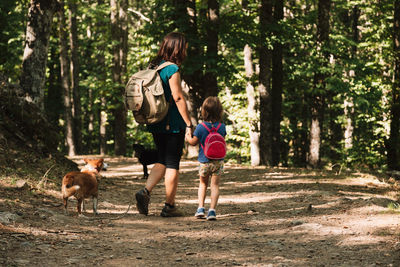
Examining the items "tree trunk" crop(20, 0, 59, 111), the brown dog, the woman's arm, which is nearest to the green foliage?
"tree trunk" crop(20, 0, 59, 111)

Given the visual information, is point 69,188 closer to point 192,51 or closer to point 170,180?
point 170,180

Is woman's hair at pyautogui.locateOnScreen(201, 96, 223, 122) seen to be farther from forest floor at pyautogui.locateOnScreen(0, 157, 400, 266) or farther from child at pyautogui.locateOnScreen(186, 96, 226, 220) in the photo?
forest floor at pyautogui.locateOnScreen(0, 157, 400, 266)

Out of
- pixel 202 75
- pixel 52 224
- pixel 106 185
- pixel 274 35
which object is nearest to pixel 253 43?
pixel 274 35

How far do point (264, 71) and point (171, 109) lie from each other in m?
11.7

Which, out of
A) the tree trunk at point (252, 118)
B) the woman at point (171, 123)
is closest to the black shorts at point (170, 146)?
the woman at point (171, 123)

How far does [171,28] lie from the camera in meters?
14.6

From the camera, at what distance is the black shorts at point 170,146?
20.1 feet

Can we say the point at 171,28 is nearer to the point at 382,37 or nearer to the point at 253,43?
the point at 253,43

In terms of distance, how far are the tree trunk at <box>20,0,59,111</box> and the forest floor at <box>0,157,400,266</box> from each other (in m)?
3.04

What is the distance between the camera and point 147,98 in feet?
19.2

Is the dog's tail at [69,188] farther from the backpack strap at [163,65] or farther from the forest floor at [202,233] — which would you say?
the backpack strap at [163,65]

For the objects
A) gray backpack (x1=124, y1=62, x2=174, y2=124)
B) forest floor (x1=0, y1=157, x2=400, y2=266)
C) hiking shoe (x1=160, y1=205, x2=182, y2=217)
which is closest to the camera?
forest floor (x1=0, y1=157, x2=400, y2=266)

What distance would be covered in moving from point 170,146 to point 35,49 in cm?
540

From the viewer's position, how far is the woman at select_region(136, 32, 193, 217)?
5980mm
